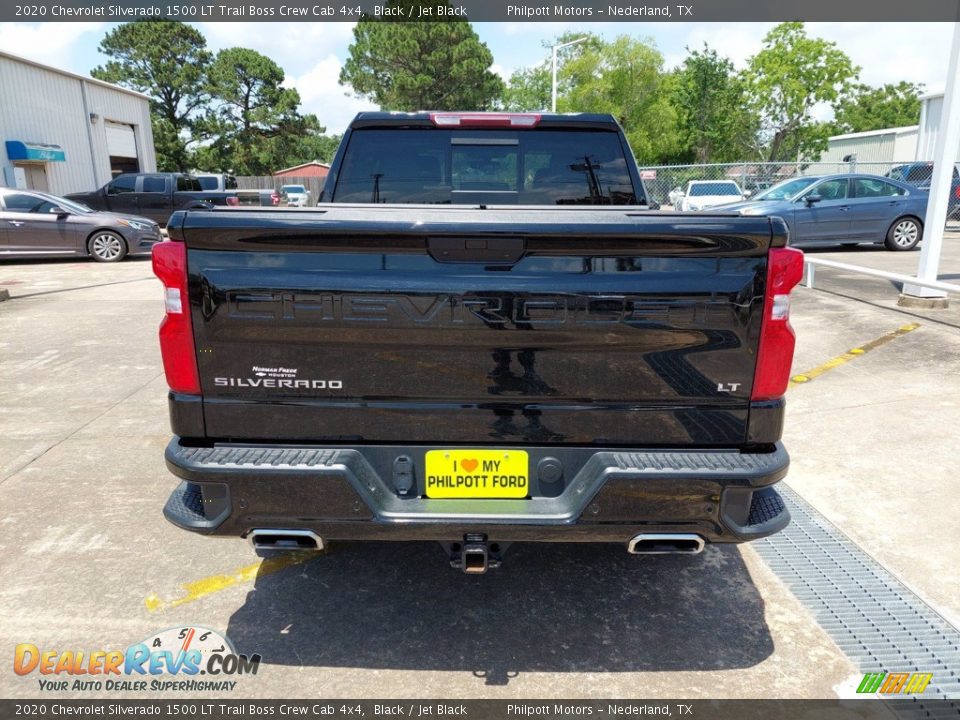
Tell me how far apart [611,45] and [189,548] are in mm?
55825

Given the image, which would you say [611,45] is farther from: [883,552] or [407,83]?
[883,552]

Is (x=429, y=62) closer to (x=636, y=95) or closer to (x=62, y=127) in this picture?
(x=636, y=95)

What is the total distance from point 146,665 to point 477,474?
1601 mm

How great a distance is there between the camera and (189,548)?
367cm

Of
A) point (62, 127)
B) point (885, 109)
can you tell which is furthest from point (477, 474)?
point (885, 109)

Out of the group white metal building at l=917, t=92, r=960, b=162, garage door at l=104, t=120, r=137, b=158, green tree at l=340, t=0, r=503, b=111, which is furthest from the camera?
green tree at l=340, t=0, r=503, b=111

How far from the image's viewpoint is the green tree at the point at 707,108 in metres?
50.8

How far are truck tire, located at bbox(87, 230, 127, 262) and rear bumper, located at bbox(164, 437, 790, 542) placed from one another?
48.4ft

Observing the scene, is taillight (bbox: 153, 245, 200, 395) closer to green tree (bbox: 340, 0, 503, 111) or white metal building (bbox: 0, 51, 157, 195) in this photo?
white metal building (bbox: 0, 51, 157, 195)

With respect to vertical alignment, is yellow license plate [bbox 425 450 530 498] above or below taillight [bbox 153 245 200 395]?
below

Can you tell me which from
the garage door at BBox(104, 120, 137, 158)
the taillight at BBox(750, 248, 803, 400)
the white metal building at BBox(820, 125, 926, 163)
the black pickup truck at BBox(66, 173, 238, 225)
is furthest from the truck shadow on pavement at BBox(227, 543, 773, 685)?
the white metal building at BBox(820, 125, 926, 163)

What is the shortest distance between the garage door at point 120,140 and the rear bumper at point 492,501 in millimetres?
31559

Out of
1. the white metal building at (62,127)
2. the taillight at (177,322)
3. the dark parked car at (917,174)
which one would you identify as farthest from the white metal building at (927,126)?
the taillight at (177,322)

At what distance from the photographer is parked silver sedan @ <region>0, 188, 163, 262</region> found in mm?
14344
